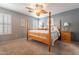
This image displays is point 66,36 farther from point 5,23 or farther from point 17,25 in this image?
point 5,23

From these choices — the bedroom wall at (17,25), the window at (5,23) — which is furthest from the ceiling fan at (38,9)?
the window at (5,23)

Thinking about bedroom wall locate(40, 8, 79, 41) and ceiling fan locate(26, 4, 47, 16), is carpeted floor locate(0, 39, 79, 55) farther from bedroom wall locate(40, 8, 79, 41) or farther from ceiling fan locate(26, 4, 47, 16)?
ceiling fan locate(26, 4, 47, 16)

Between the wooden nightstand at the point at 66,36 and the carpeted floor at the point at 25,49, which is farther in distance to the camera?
the wooden nightstand at the point at 66,36

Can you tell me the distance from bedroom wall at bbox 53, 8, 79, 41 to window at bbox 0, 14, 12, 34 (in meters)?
1.25

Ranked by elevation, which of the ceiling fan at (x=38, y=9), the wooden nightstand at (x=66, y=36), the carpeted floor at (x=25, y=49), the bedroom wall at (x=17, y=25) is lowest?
the carpeted floor at (x=25, y=49)

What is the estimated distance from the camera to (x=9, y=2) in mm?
1896

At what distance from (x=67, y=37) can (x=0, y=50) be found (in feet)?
6.37

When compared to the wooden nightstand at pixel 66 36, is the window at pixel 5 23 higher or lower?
higher

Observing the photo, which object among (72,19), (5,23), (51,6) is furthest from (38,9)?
(72,19)

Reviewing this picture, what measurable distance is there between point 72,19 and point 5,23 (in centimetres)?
191

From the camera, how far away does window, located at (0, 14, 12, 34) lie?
1.86m

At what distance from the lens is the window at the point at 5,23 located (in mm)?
1856

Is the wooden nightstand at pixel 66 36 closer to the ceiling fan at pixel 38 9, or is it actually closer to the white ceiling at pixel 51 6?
the white ceiling at pixel 51 6

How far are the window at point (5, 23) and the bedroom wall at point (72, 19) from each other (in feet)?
4.09
